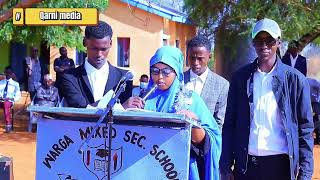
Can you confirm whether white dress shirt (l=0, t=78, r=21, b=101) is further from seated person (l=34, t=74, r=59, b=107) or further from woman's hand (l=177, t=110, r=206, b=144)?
woman's hand (l=177, t=110, r=206, b=144)

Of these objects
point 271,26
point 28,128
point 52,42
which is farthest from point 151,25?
point 271,26

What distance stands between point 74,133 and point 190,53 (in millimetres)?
2226

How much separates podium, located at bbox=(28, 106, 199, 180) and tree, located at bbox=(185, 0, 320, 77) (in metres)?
10.2

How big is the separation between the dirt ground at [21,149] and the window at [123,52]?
17.7 ft

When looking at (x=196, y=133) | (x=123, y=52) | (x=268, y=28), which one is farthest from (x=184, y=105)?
(x=123, y=52)

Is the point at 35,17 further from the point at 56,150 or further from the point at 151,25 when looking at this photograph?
the point at 151,25

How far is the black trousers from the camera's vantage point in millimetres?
3914

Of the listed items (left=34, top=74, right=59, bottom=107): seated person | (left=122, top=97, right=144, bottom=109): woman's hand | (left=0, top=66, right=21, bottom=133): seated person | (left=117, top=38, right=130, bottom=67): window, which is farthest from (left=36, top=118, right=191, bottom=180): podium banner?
(left=117, top=38, right=130, bottom=67): window

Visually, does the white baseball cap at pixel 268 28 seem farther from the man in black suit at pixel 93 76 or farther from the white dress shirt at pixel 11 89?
the white dress shirt at pixel 11 89

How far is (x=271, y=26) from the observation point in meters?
3.88

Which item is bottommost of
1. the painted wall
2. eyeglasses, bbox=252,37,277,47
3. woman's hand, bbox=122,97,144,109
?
woman's hand, bbox=122,97,144,109

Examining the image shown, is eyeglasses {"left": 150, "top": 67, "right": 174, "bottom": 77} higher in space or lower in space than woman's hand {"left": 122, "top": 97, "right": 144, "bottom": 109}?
higher

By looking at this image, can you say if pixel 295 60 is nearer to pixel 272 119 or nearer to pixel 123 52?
pixel 272 119

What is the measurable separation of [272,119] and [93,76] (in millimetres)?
1221
